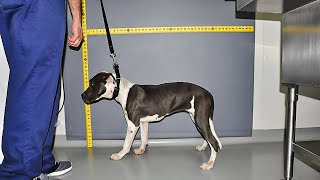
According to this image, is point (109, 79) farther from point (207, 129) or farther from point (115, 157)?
point (207, 129)

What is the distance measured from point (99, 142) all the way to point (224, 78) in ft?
3.66

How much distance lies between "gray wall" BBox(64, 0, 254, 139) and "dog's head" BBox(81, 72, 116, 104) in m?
0.33

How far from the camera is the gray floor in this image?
1.63m

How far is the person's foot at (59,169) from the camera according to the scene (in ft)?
5.42

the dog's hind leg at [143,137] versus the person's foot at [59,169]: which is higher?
the dog's hind leg at [143,137]

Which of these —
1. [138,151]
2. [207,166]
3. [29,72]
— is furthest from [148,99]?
[29,72]

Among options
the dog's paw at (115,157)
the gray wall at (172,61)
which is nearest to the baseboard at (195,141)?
the gray wall at (172,61)

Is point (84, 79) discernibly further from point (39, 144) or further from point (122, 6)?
point (39, 144)

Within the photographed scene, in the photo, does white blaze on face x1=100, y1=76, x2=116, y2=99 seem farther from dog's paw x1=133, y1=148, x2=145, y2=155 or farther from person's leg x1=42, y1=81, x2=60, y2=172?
dog's paw x1=133, y1=148, x2=145, y2=155

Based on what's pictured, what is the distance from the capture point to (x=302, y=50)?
3.81 feet

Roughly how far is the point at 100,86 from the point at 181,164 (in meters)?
0.74

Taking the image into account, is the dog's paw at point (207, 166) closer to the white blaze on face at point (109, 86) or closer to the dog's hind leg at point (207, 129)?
the dog's hind leg at point (207, 129)

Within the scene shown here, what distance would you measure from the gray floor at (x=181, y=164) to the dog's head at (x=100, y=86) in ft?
1.46

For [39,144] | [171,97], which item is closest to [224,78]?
[171,97]
